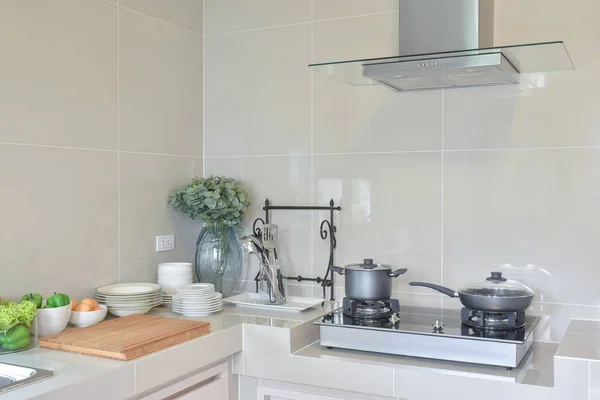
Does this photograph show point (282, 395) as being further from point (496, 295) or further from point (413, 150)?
point (413, 150)

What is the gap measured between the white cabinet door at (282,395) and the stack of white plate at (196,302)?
1.25 ft

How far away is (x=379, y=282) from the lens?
7.57 feet

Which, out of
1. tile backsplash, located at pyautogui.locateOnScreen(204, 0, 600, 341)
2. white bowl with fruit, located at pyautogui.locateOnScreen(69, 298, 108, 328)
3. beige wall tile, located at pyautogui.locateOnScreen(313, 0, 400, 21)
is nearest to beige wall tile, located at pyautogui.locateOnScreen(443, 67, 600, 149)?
tile backsplash, located at pyautogui.locateOnScreen(204, 0, 600, 341)

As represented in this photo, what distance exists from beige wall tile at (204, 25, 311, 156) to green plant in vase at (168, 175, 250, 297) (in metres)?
0.29

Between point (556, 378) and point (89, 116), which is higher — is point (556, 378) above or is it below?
below

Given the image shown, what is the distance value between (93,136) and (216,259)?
748 mm

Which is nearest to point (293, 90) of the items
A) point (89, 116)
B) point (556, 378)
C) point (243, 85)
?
point (243, 85)

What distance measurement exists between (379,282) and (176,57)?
1434 mm

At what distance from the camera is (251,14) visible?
3.00 meters

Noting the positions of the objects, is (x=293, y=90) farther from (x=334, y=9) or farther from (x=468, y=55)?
(x=468, y=55)

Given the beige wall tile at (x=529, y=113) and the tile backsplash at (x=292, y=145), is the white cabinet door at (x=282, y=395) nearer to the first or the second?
the tile backsplash at (x=292, y=145)

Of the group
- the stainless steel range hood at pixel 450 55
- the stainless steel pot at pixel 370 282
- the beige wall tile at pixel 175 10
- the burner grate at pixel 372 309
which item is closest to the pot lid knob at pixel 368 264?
the stainless steel pot at pixel 370 282

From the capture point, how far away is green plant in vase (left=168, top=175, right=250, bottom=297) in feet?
9.09

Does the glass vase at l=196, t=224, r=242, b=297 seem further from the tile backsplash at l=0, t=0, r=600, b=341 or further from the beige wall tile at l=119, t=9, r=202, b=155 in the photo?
the beige wall tile at l=119, t=9, r=202, b=155
